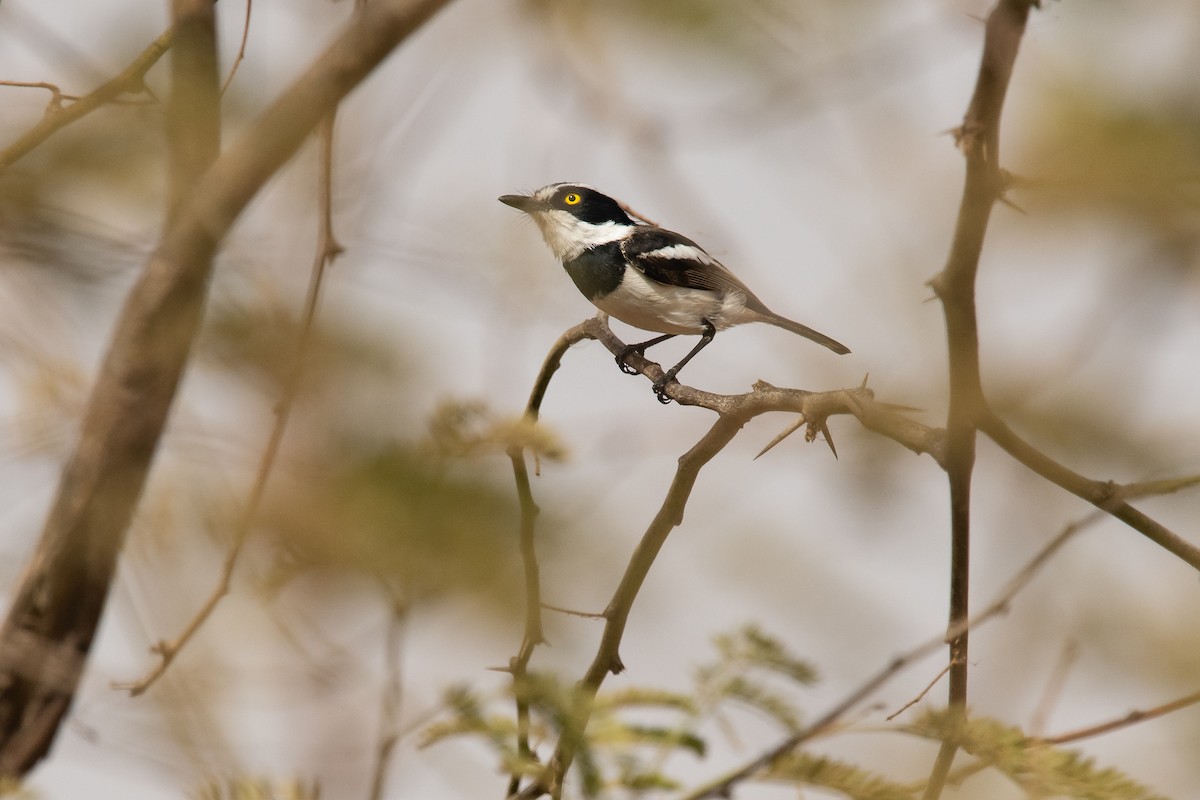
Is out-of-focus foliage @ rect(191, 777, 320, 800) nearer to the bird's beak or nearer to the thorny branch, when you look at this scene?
the thorny branch

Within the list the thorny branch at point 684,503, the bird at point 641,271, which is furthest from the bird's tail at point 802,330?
the thorny branch at point 684,503

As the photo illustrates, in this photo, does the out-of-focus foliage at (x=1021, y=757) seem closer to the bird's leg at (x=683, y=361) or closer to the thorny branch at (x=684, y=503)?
the thorny branch at (x=684, y=503)

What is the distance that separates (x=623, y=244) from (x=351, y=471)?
13.0 ft

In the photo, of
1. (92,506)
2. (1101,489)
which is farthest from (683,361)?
(1101,489)

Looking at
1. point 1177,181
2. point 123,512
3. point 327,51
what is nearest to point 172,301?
point 123,512

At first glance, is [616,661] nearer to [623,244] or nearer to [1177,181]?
[1177,181]

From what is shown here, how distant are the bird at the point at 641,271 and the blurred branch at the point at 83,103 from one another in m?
2.49

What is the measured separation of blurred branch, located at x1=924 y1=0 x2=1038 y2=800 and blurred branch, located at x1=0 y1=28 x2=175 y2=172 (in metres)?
2.10

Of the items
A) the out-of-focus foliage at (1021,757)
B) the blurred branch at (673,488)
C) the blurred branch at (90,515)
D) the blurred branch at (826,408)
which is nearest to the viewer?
the out-of-focus foliage at (1021,757)

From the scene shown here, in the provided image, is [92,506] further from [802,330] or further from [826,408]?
[802,330]

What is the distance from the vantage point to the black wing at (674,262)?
5.72 metres

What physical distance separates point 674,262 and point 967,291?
12.5 ft

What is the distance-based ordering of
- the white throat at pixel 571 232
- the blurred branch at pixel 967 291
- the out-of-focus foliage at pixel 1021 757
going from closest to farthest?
the blurred branch at pixel 967 291
the out-of-focus foliage at pixel 1021 757
the white throat at pixel 571 232

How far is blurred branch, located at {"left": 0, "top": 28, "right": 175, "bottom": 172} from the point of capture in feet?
9.80
